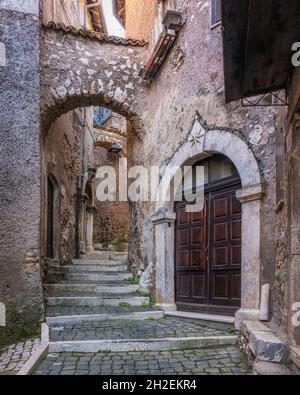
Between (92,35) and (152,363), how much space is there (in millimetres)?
6114

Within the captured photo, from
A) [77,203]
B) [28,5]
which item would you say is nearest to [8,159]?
[28,5]

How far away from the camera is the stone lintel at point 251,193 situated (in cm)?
486

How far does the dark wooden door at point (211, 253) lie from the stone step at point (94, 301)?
0.77 meters

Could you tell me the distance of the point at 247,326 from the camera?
429 cm

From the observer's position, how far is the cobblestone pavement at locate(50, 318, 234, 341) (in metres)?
4.91

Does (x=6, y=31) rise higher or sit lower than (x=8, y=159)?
higher

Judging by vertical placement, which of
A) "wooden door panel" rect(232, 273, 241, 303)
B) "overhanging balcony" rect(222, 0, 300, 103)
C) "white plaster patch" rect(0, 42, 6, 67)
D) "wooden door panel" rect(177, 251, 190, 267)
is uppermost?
"white plaster patch" rect(0, 42, 6, 67)

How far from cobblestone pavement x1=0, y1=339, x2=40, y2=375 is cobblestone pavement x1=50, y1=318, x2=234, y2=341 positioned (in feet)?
0.95

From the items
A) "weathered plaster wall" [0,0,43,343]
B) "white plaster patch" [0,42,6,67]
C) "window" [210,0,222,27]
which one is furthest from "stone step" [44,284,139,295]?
"window" [210,0,222,27]

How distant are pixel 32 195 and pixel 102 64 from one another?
3.30 metres

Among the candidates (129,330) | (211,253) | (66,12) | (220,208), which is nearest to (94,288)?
(129,330)

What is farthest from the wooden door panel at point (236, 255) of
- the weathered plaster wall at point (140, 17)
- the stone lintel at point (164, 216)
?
the weathered plaster wall at point (140, 17)

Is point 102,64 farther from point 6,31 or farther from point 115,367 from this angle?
point 115,367

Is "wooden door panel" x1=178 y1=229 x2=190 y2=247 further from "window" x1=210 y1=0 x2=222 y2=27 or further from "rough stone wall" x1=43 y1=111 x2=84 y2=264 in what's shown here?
"window" x1=210 y1=0 x2=222 y2=27
